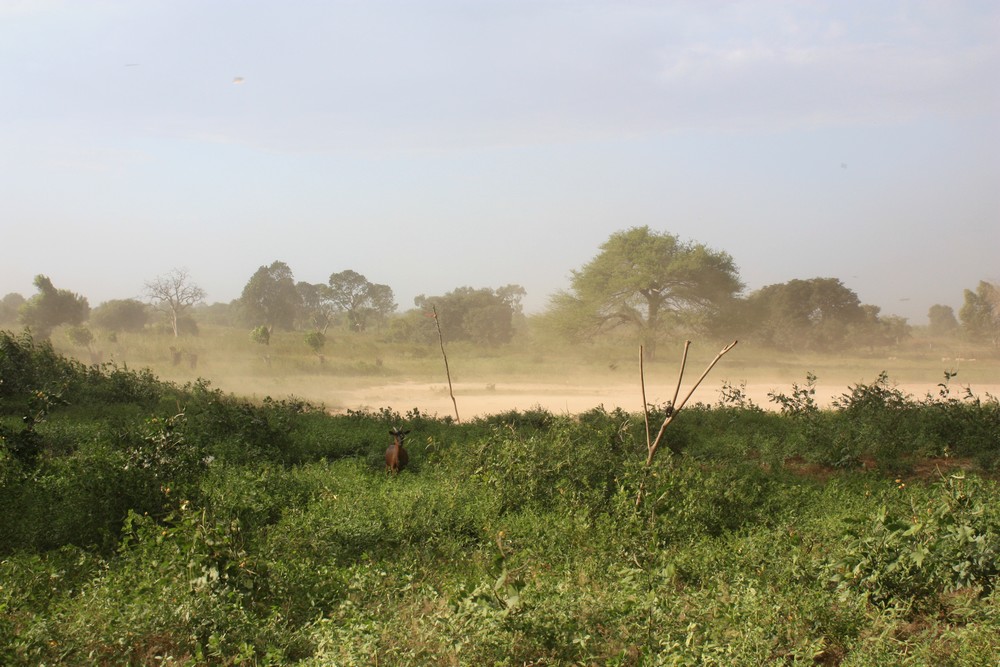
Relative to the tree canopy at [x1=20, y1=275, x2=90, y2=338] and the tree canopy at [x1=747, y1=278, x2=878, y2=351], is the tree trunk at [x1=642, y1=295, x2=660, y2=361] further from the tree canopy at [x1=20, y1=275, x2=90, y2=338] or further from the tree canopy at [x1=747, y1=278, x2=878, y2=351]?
the tree canopy at [x1=20, y1=275, x2=90, y2=338]

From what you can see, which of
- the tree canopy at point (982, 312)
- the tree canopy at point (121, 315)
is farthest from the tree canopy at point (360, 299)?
the tree canopy at point (982, 312)

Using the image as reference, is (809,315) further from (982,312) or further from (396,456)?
(396,456)

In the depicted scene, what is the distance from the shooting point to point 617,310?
27.9 m

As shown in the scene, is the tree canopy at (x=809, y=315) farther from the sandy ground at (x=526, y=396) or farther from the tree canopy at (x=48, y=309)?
the tree canopy at (x=48, y=309)

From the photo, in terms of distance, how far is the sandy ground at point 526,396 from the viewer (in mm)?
17906

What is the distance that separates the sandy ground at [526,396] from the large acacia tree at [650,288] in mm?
3823

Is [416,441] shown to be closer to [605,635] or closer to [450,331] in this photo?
[605,635]

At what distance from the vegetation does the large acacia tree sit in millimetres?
18359

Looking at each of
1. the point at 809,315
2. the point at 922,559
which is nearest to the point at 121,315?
the point at 809,315

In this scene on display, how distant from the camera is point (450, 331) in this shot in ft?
98.0

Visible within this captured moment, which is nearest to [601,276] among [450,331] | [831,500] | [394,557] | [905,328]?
[450,331]

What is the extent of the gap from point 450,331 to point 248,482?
2312 cm

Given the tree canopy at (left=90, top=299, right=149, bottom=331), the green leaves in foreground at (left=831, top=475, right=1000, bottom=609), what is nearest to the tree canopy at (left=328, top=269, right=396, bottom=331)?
the tree canopy at (left=90, top=299, right=149, bottom=331)

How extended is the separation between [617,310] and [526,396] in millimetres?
8455
